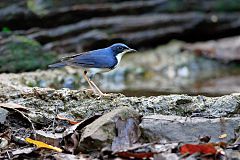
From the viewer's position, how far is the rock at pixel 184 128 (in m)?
4.62

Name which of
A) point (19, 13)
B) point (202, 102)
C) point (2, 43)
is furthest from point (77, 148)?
point (19, 13)

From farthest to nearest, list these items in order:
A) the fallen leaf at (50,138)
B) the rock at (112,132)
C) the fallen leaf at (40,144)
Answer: the fallen leaf at (50,138) → the fallen leaf at (40,144) → the rock at (112,132)

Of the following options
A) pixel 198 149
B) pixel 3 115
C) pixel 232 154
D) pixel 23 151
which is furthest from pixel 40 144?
pixel 232 154

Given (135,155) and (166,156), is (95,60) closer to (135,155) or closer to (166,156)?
(135,155)

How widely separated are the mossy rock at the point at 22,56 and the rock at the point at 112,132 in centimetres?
499

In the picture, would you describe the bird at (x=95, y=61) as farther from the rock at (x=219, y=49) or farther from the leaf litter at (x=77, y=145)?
the rock at (x=219, y=49)

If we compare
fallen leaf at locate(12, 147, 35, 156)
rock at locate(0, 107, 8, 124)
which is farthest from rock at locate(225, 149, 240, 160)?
rock at locate(0, 107, 8, 124)

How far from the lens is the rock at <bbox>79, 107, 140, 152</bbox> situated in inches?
174

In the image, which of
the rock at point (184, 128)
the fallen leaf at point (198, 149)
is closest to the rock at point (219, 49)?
the rock at point (184, 128)

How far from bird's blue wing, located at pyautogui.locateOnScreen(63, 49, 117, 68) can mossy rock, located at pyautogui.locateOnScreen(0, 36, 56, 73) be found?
3.00 m

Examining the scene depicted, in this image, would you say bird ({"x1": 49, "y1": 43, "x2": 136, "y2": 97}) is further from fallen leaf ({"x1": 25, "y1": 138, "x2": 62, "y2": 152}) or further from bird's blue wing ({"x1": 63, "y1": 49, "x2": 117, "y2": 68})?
fallen leaf ({"x1": 25, "y1": 138, "x2": 62, "y2": 152})

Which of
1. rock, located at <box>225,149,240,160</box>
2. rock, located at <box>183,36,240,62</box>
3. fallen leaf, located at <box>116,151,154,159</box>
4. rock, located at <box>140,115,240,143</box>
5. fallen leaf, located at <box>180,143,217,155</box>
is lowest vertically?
rock, located at <box>225,149,240,160</box>

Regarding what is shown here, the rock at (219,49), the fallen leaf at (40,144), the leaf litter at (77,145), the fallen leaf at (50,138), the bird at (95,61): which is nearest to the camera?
the leaf litter at (77,145)

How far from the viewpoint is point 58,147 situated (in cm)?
470
